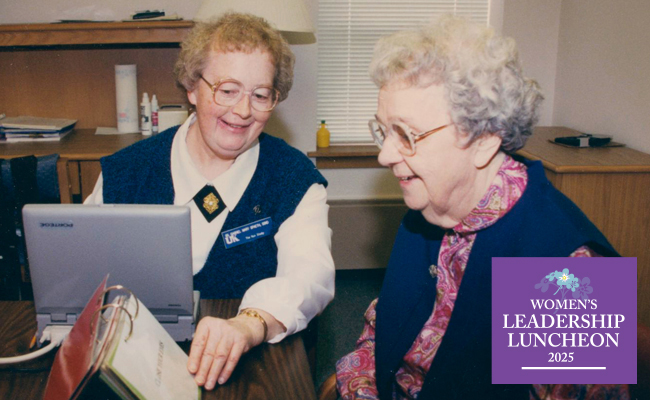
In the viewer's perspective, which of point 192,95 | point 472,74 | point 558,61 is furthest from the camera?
point 558,61

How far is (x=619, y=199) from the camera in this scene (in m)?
2.37

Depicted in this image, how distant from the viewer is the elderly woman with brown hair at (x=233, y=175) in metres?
1.59

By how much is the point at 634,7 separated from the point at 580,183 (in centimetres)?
94

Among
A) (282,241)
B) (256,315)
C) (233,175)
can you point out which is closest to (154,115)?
(233,175)

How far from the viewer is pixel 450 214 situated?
1.23 meters

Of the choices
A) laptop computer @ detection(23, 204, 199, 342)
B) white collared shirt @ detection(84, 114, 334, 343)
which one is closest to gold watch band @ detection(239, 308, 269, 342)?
white collared shirt @ detection(84, 114, 334, 343)

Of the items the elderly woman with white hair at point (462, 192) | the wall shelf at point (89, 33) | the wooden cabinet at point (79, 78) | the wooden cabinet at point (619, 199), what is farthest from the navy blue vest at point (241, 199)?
the wooden cabinet at point (79, 78)

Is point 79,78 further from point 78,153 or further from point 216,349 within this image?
point 216,349

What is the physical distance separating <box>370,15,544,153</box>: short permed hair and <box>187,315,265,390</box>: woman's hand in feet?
1.89

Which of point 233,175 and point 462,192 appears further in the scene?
point 233,175

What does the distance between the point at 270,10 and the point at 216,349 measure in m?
1.62

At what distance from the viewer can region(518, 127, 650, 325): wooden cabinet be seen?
2.34 metres

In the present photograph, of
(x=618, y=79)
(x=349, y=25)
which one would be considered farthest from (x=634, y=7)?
(x=349, y=25)

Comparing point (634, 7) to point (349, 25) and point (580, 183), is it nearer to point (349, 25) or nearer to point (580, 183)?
point (580, 183)
